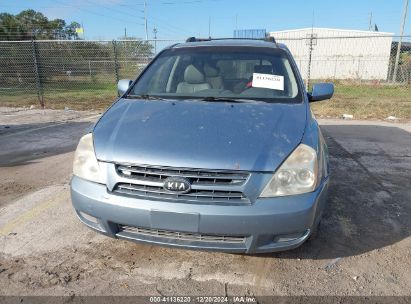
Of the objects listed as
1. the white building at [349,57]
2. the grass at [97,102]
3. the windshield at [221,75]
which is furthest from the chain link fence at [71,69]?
the white building at [349,57]

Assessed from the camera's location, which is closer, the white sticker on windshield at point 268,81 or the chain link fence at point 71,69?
the white sticker on windshield at point 268,81

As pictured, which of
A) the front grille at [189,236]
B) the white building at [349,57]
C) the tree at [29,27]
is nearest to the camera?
the front grille at [189,236]

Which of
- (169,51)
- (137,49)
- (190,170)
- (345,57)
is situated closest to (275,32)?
(345,57)

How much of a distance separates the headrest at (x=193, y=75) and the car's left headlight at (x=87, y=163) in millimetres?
1320

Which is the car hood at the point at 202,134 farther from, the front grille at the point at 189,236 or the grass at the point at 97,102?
the grass at the point at 97,102

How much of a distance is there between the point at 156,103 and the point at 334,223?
2.01 meters

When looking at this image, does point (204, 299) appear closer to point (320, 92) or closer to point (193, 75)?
point (193, 75)

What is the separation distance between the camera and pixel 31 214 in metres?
3.52

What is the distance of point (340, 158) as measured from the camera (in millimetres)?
5504

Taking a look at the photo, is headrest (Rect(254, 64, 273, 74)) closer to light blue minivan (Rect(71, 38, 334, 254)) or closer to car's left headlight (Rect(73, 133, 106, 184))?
light blue minivan (Rect(71, 38, 334, 254))

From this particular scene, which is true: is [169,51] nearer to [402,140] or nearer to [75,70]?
[402,140]

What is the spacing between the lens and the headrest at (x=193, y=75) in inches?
141

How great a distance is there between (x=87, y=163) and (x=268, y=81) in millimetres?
1849

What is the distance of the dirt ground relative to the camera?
8.04 feet
